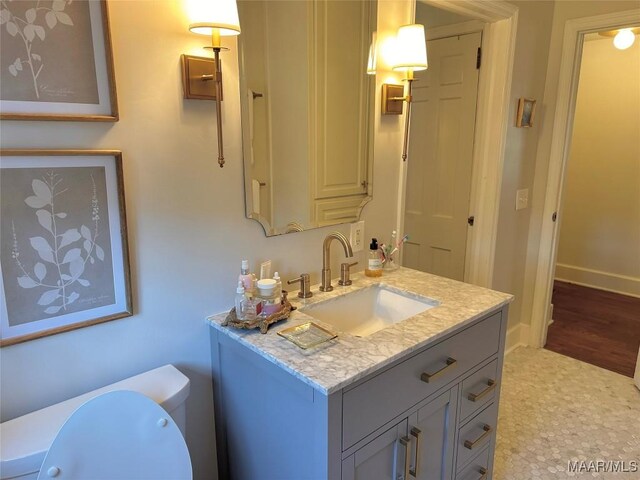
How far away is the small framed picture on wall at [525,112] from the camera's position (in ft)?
8.55

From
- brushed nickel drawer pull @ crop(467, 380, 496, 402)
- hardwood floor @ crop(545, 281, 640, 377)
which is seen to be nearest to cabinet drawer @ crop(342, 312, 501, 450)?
brushed nickel drawer pull @ crop(467, 380, 496, 402)

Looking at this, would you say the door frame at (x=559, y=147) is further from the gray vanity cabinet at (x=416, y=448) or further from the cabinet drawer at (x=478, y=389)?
the gray vanity cabinet at (x=416, y=448)

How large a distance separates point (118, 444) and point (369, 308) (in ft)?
3.39

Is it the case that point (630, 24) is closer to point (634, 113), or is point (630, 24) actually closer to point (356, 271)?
point (634, 113)

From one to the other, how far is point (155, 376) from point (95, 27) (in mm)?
965

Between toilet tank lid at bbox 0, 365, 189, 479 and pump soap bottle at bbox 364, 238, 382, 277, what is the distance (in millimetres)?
881

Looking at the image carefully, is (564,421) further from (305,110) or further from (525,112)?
(305,110)

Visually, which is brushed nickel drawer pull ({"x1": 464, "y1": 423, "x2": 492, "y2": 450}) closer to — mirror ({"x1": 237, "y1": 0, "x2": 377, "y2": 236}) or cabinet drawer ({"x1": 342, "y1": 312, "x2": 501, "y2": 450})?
cabinet drawer ({"x1": 342, "y1": 312, "x2": 501, "y2": 450})

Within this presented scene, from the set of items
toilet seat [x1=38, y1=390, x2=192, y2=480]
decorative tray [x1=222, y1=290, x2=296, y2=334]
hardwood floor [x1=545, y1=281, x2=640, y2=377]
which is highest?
decorative tray [x1=222, y1=290, x2=296, y2=334]

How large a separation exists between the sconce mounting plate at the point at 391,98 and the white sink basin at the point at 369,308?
0.75m

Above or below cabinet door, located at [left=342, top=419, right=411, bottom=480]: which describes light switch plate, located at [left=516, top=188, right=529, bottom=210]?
above

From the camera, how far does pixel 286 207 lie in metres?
1.62

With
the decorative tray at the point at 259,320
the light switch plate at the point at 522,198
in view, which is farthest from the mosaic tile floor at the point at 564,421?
the decorative tray at the point at 259,320

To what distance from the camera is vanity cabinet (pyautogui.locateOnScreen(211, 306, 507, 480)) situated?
3.79ft
